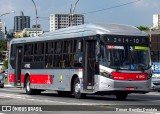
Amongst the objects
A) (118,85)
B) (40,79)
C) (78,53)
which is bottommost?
(118,85)

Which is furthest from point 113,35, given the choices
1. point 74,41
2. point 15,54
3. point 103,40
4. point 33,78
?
point 15,54

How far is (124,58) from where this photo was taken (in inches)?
883

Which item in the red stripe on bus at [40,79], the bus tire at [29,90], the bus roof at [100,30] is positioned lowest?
the bus tire at [29,90]

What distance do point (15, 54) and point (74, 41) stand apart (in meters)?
7.60

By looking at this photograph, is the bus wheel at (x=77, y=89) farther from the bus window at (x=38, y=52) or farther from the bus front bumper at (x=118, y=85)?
the bus window at (x=38, y=52)

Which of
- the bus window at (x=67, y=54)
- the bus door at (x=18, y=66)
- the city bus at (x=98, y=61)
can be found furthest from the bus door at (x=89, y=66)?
the bus door at (x=18, y=66)

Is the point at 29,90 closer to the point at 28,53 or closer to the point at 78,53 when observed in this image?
the point at 28,53

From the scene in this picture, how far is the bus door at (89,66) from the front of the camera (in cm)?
2305

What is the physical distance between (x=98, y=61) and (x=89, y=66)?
0.90m

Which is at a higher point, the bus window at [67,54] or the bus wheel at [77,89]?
the bus window at [67,54]

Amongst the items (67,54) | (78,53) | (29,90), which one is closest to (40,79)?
(29,90)

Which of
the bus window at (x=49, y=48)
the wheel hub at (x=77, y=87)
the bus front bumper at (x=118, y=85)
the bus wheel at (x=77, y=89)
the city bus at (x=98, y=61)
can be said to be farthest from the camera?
the bus window at (x=49, y=48)

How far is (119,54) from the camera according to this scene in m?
22.5

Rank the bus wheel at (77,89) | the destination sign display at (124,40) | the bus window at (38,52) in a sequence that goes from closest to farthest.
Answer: the destination sign display at (124,40)
the bus wheel at (77,89)
the bus window at (38,52)
